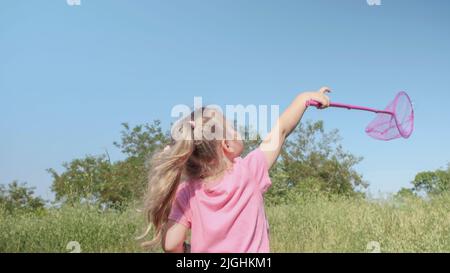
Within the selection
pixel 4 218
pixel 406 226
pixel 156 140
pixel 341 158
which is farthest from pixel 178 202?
pixel 341 158

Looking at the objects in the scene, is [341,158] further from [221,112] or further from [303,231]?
[221,112]

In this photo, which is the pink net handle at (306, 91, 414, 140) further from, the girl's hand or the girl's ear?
the girl's ear

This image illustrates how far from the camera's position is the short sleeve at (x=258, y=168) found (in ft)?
5.73

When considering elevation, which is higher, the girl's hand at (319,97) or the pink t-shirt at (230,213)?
the girl's hand at (319,97)

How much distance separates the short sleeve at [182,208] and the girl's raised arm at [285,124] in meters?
0.35

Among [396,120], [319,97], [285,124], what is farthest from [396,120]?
[285,124]

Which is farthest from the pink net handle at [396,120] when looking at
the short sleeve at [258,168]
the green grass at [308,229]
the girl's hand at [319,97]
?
the short sleeve at [258,168]

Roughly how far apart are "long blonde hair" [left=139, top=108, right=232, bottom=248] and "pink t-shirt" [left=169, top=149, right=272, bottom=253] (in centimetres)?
7

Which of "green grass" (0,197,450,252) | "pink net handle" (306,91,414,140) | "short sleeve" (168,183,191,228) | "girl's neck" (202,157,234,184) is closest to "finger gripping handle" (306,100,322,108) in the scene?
"girl's neck" (202,157,234,184)

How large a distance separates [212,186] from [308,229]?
3.99 m

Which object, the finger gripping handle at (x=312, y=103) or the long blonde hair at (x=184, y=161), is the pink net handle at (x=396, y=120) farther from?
the long blonde hair at (x=184, y=161)

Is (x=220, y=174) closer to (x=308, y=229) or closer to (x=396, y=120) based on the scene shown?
(x=396, y=120)

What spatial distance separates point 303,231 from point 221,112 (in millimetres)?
3896

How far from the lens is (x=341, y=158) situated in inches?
404
